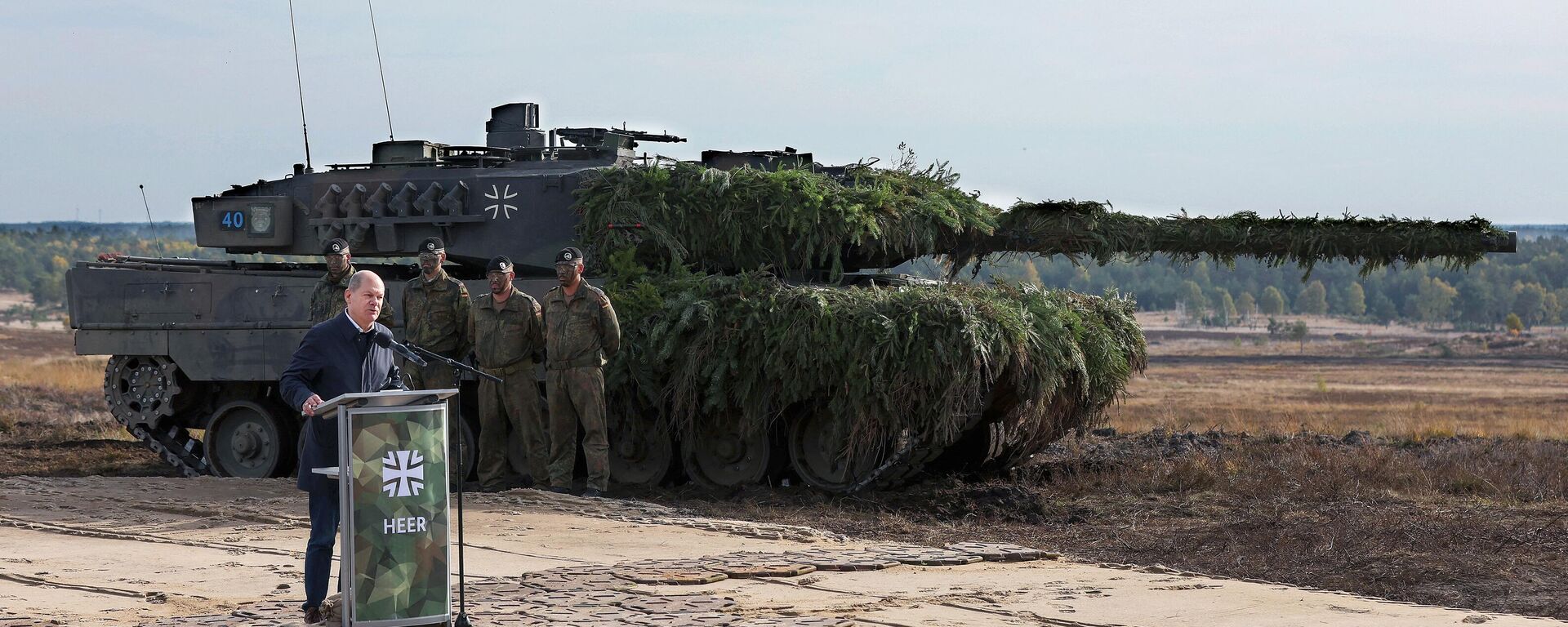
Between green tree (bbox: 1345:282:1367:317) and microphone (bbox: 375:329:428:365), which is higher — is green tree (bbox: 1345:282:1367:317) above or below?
below

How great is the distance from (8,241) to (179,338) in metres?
116

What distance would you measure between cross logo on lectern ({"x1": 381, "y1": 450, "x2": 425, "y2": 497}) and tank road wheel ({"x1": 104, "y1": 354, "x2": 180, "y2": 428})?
8.59 metres

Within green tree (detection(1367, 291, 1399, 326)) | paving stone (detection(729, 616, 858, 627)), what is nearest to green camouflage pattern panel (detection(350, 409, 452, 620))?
paving stone (detection(729, 616, 858, 627))

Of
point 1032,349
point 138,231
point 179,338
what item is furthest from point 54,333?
point 138,231

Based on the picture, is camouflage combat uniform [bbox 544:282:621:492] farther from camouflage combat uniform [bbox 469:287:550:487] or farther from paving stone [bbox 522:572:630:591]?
paving stone [bbox 522:572:630:591]

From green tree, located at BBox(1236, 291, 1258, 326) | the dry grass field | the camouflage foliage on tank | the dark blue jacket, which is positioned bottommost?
the dry grass field

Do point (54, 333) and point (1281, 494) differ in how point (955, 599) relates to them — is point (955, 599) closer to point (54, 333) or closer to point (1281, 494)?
point (1281, 494)

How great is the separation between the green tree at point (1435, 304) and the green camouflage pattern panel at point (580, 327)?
301 feet

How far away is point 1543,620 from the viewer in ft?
24.2

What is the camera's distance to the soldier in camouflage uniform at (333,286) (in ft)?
41.6

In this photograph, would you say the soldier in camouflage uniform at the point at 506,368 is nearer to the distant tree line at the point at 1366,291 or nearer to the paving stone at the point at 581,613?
the paving stone at the point at 581,613

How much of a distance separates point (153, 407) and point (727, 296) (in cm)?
515

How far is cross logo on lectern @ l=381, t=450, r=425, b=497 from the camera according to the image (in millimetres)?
6586

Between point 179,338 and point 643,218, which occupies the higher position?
point 643,218
